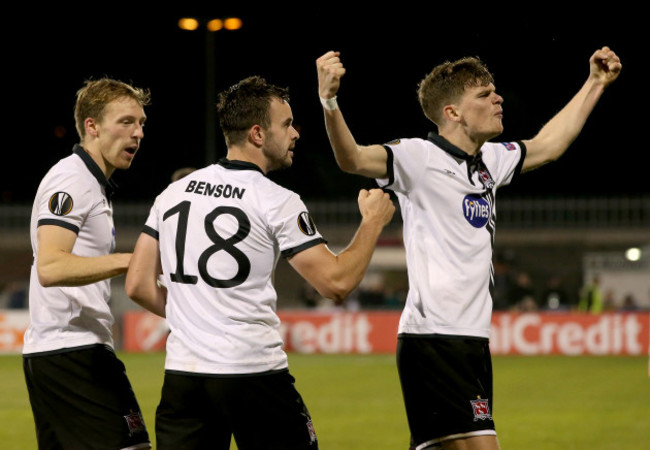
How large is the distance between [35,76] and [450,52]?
18.8m

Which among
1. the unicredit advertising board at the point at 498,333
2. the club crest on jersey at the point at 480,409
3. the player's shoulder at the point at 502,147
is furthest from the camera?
the unicredit advertising board at the point at 498,333

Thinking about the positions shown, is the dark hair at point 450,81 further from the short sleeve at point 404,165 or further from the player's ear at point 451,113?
the short sleeve at point 404,165

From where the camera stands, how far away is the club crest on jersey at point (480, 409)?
524 cm

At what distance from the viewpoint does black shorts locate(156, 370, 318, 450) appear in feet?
14.6

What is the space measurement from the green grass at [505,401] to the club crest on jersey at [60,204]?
5619 millimetres

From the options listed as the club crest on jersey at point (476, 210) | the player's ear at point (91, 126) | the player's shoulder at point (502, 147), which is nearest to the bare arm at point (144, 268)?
the player's ear at point (91, 126)

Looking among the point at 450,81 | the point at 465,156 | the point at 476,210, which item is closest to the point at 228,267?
the point at 476,210

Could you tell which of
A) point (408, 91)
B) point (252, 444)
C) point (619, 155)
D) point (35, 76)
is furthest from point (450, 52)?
point (252, 444)

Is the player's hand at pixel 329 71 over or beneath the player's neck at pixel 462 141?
over

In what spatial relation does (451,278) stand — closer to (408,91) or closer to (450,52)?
(450,52)

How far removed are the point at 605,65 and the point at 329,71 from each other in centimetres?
202

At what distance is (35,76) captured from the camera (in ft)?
140

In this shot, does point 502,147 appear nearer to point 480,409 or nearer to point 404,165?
point 404,165

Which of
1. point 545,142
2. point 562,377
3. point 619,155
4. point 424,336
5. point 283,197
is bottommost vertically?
point 562,377
